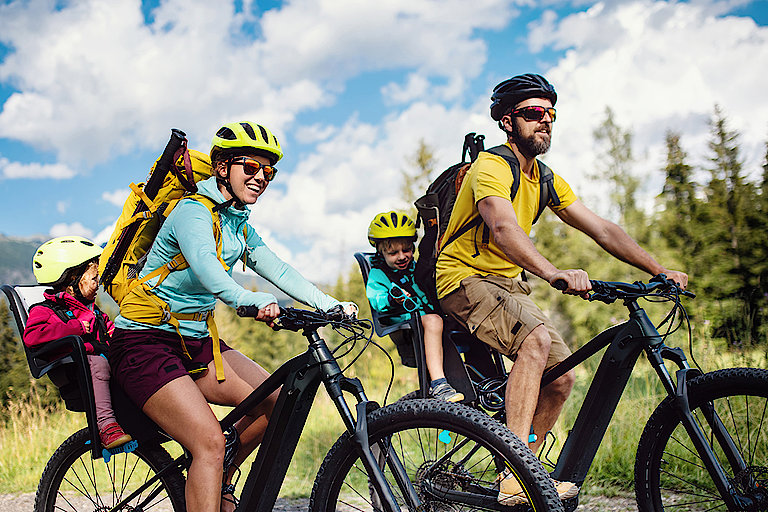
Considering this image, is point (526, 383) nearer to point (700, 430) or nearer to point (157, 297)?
point (700, 430)

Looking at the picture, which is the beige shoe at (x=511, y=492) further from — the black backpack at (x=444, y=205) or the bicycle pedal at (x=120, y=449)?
the bicycle pedal at (x=120, y=449)

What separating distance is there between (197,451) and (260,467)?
11.8 inches

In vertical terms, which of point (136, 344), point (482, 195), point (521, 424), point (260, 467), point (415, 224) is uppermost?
point (415, 224)

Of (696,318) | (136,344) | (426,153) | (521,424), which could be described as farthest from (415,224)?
(426,153)

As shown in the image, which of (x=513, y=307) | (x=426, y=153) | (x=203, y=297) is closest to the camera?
(x=203, y=297)

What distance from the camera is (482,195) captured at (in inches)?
136

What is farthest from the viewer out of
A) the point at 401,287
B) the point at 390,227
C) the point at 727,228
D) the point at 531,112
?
the point at 727,228

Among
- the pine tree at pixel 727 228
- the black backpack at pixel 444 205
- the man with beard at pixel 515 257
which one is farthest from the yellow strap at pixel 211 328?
the pine tree at pixel 727 228

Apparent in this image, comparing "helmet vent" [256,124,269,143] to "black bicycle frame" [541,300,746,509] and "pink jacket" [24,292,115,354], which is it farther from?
"black bicycle frame" [541,300,746,509]

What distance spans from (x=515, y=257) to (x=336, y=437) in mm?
4746

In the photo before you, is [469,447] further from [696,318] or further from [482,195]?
[696,318]

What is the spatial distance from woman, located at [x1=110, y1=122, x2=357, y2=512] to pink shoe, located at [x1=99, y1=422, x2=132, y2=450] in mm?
300

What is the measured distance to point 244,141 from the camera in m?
3.06

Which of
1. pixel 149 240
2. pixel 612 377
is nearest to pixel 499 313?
pixel 612 377
